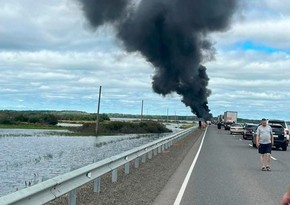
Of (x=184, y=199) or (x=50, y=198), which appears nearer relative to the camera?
(x=50, y=198)

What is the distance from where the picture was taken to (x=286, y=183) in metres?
14.5

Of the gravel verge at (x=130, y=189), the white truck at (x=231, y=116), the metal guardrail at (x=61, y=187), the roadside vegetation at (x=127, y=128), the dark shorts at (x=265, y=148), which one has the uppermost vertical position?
the white truck at (x=231, y=116)

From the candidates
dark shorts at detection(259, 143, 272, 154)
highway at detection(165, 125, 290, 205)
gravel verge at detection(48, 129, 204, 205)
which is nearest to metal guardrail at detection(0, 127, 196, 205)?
gravel verge at detection(48, 129, 204, 205)

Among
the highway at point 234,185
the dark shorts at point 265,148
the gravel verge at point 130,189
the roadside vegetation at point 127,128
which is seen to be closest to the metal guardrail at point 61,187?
the gravel verge at point 130,189

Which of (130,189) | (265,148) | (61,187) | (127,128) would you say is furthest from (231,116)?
(61,187)

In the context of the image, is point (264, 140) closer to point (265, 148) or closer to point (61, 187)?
point (265, 148)

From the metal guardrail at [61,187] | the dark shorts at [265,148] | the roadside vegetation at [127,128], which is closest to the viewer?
the metal guardrail at [61,187]

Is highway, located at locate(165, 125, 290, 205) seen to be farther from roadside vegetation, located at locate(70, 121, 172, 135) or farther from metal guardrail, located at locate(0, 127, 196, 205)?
roadside vegetation, located at locate(70, 121, 172, 135)

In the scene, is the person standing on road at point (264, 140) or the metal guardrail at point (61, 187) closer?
the metal guardrail at point (61, 187)

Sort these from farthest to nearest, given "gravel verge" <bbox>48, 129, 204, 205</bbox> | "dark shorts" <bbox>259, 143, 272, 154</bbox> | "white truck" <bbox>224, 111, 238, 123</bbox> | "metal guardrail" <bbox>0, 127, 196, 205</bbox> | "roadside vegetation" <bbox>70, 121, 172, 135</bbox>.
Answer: "white truck" <bbox>224, 111, 238, 123</bbox>
"roadside vegetation" <bbox>70, 121, 172, 135</bbox>
"dark shorts" <bbox>259, 143, 272, 154</bbox>
"gravel verge" <bbox>48, 129, 204, 205</bbox>
"metal guardrail" <bbox>0, 127, 196, 205</bbox>

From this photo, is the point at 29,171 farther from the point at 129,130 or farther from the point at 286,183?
the point at 129,130

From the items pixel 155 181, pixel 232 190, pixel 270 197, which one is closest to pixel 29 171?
pixel 155 181

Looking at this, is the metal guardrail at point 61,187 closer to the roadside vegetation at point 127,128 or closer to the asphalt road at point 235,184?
the asphalt road at point 235,184

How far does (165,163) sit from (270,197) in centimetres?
927
